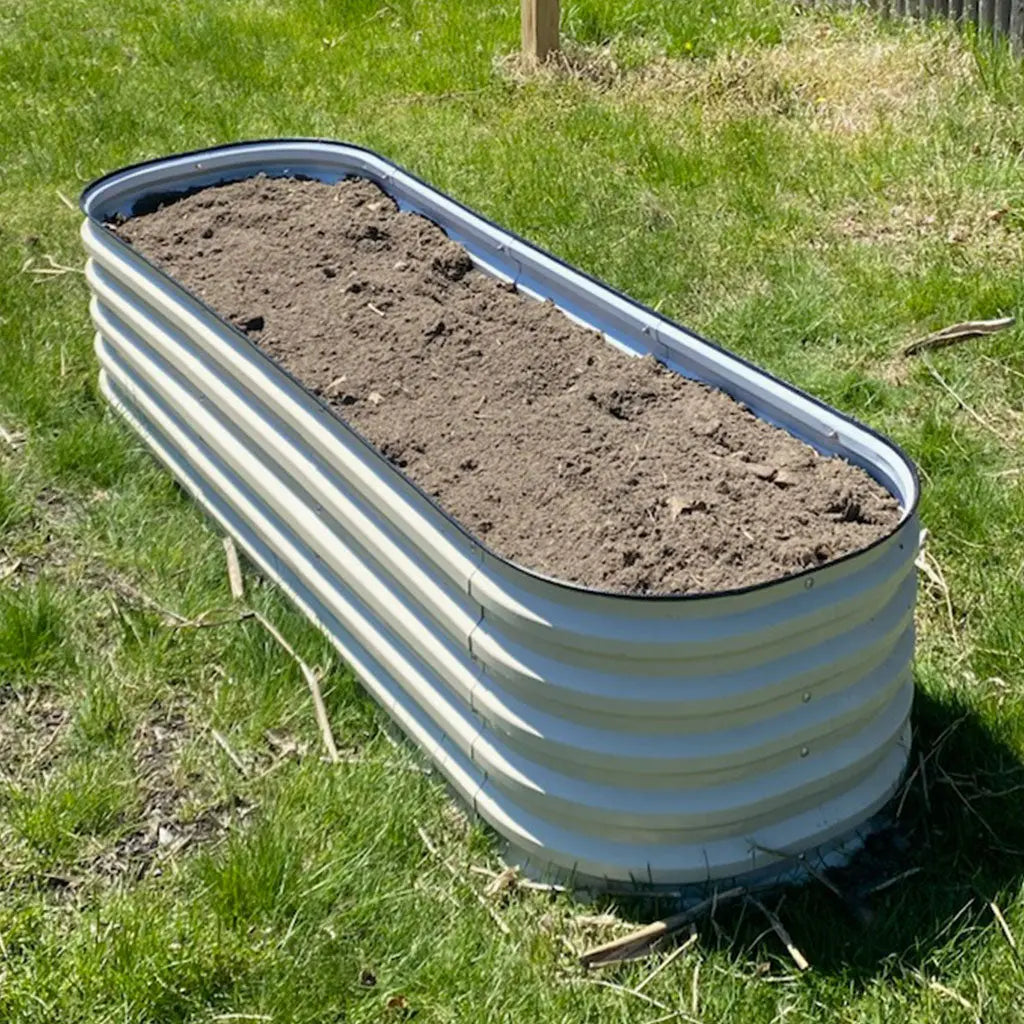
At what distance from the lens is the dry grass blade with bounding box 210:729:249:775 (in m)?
3.48

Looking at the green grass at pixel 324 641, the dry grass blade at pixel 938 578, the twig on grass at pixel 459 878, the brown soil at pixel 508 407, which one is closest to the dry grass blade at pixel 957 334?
the green grass at pixel 324 641

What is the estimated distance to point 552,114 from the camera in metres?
6.90

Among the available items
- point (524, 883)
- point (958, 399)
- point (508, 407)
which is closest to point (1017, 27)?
point (958, 399)

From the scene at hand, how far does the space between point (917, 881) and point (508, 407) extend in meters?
1.42

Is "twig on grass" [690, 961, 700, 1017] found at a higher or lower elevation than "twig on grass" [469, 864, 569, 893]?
higher

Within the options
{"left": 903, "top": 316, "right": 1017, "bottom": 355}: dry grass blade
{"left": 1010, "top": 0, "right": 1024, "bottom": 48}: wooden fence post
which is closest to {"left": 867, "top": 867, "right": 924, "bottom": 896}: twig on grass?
{"left": 903, "top": 316, "right": 1017, "bottom": 355}: dry grass blade

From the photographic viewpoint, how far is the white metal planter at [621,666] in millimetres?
2809

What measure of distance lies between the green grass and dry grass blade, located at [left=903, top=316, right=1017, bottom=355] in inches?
1.7

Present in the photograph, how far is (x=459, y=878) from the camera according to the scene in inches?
124

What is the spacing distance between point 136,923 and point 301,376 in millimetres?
1466

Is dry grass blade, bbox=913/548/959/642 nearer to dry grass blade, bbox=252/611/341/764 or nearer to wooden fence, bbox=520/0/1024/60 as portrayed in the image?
dry grass blade, bbox=252/611/341/764

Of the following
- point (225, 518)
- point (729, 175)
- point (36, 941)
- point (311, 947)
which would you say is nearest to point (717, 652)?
point (311, 947)

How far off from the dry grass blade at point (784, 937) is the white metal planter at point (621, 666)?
0.21 feet

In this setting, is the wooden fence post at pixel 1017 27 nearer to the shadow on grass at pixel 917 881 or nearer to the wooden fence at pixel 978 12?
the wooden fence at pixel 978 12
